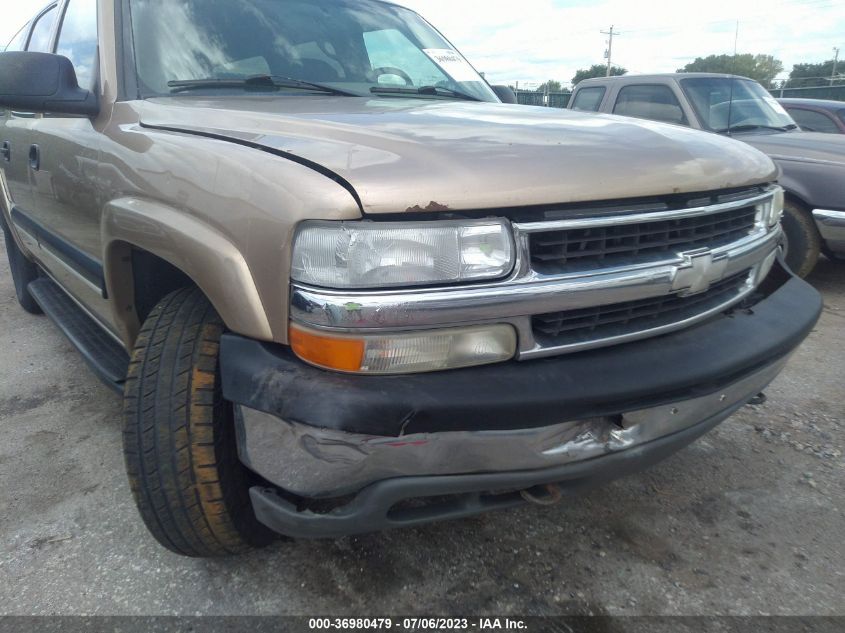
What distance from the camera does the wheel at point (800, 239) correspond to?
479cm

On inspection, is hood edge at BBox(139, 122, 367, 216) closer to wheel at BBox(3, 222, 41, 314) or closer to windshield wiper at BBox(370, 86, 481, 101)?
windshield wiper at BBox(370, 86, 481, 101)

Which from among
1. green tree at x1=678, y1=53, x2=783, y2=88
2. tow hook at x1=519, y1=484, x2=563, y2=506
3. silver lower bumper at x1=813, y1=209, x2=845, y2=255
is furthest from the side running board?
green tree at x1=678, y1=53, x2=783, y2=88

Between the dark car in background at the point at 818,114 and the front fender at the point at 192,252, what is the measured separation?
6.95m

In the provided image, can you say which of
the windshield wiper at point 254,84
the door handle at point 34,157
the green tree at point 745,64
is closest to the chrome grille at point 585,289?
the windshield wiper at point 254,84

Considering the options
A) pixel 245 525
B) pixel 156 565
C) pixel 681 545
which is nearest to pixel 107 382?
pixel 156 565

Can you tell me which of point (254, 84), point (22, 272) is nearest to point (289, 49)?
point (254, 84)

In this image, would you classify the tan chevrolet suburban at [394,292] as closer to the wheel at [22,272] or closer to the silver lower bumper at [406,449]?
the silver lower bumper at [406,449]

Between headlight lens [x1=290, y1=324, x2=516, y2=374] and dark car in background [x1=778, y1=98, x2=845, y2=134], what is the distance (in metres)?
6.81

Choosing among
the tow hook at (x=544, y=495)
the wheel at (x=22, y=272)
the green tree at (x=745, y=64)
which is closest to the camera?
the tow hook at (x=544, y=495)

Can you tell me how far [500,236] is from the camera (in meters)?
1.42

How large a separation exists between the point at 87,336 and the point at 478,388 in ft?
7.06

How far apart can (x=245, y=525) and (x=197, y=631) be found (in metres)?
0.29

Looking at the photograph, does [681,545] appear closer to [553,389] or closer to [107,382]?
[553,389]

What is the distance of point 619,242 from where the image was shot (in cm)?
160
